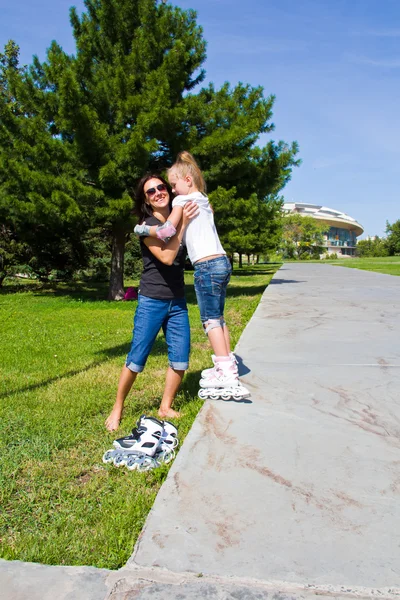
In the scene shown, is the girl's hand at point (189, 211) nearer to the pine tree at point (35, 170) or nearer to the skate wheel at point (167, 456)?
the skate wheel at point (167, 456)

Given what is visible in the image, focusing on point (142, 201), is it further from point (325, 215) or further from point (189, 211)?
point (325, 215)

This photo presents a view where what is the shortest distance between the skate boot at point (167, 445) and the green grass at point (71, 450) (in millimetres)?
109

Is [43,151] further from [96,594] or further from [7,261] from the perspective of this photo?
[96,594]

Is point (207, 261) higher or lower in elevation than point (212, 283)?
higher

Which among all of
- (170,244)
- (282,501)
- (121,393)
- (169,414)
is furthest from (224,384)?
(282,501)

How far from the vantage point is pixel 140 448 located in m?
2.67

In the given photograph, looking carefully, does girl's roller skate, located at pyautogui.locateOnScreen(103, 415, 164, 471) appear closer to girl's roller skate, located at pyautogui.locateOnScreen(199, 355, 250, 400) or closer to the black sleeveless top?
girl's roller skate, located at pyautogui.locateOnScreen(199, 355, 250, 400)

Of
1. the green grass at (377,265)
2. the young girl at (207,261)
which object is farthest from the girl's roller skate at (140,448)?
the green grass at (377,265)

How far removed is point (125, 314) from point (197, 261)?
22.6 ft

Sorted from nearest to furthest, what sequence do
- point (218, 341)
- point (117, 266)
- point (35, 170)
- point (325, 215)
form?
point (218, 341), point (35, 170), point (117, 266), point (325, 215)

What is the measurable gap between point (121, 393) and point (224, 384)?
69 centimetres

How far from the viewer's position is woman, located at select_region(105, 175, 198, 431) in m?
3.11

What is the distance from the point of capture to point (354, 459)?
234 cm

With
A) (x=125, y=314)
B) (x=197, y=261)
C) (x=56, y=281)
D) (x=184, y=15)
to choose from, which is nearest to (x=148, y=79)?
(x=184, y=15)
